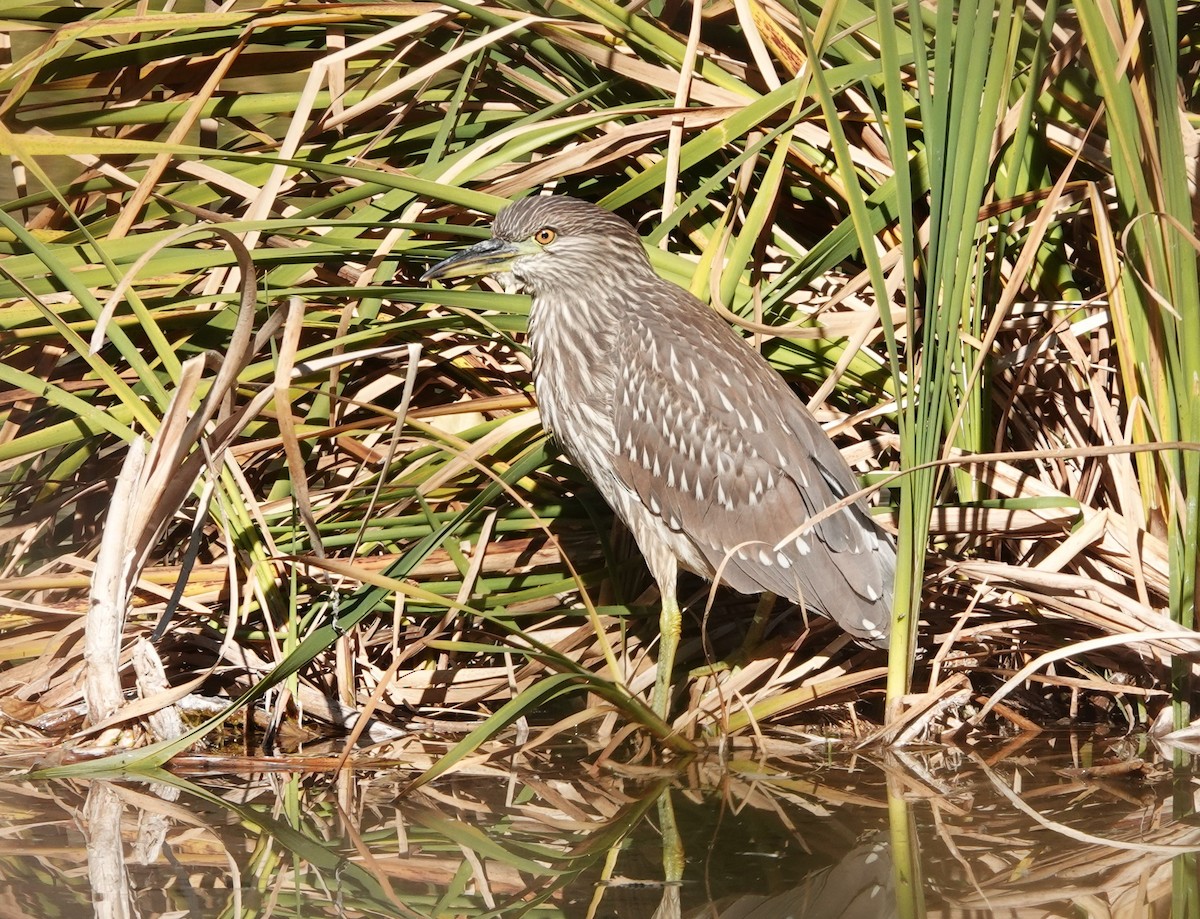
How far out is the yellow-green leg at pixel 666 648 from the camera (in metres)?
3.38

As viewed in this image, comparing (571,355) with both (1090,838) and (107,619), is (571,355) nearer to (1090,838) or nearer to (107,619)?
(107,619)

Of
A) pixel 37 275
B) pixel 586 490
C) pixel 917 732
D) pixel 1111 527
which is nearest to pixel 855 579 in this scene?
pixel 917 732

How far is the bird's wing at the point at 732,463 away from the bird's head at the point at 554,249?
12.1 inches

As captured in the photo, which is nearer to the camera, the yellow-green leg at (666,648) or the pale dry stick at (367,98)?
the yellow-green leg at (666,648)

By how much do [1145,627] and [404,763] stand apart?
1.92 meters

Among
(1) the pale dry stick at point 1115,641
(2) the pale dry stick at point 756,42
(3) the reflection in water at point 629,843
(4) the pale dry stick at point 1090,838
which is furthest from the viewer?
(2) the pale dry stick at point 756,42

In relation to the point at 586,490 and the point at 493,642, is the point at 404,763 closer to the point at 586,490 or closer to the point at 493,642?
the point at 493,642

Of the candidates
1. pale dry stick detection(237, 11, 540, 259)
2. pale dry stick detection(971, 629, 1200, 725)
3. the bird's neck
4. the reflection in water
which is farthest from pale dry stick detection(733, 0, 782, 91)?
the reflection in water

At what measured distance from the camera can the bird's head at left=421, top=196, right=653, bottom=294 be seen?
3455 millimetres

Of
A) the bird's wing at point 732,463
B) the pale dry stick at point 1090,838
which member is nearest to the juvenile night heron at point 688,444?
the bird's wing at point 732,463

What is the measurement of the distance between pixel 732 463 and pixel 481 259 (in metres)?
0.95

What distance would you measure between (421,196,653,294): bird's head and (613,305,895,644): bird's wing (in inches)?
12.1

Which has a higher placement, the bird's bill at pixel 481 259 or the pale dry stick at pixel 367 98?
the pale dry stick at pixel 367 98

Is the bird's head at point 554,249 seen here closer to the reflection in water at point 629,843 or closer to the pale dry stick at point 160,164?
the pale dry stick at point 160,164
